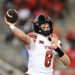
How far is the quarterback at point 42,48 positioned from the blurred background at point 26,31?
2.22 m

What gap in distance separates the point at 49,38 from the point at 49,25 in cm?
21

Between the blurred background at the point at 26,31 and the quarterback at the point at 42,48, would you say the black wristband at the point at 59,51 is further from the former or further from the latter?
the blurred background at the point at 26,31

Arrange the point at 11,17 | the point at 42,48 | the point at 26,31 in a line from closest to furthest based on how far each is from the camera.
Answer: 1. the point at 11,17
2. the point at 42,48
3. the point at 26,31

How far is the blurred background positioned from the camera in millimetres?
10445

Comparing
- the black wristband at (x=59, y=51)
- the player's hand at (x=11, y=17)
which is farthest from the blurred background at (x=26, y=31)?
the player's hand at (x=11, y=17)

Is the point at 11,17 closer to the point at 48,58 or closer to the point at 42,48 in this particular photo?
the point at 42,48

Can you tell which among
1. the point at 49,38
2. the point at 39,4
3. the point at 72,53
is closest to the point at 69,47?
the point at 72,53

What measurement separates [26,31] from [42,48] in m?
5.16

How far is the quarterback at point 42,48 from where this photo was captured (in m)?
5.88

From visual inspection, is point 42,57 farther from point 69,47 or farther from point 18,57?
point 69,47

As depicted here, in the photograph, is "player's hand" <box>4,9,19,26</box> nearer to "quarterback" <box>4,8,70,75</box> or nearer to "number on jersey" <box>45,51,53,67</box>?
"quarterback" <box>4,8,70,75</box>

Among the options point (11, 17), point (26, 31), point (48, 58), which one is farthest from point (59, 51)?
point (26, 31)

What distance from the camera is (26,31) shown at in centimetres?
1107

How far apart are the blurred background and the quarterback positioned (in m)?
2.22
